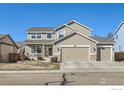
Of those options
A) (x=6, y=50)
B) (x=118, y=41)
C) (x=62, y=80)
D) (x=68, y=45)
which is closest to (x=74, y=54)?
(x=68, y=45)

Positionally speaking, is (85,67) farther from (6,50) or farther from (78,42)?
(6,50)

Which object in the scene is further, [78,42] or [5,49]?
[78,42]

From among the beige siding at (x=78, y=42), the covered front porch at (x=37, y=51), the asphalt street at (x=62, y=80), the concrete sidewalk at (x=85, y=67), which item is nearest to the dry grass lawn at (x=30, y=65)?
the covered front porch at (x=37, y=51)

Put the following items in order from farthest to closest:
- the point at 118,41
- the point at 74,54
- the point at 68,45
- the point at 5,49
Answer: the point at 118,41 < the point at 68,45 < the point at 74,54 < the point at 5,49

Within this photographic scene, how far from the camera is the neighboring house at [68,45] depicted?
521 inches

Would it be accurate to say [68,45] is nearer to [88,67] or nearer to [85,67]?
[88,67]

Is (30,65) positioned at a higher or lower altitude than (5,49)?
lower

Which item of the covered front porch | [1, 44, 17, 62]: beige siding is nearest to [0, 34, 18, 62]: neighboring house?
[1, 44, 17, 62]: beige siding

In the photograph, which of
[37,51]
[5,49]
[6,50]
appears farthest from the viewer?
[37,51]

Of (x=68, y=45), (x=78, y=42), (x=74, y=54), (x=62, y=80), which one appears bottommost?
(x=62, y=80)

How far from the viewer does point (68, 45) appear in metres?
19.3

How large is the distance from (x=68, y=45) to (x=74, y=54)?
0.79 metres

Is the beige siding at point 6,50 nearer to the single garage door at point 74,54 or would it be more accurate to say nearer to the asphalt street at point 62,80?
the asphalt street at point 62,80
